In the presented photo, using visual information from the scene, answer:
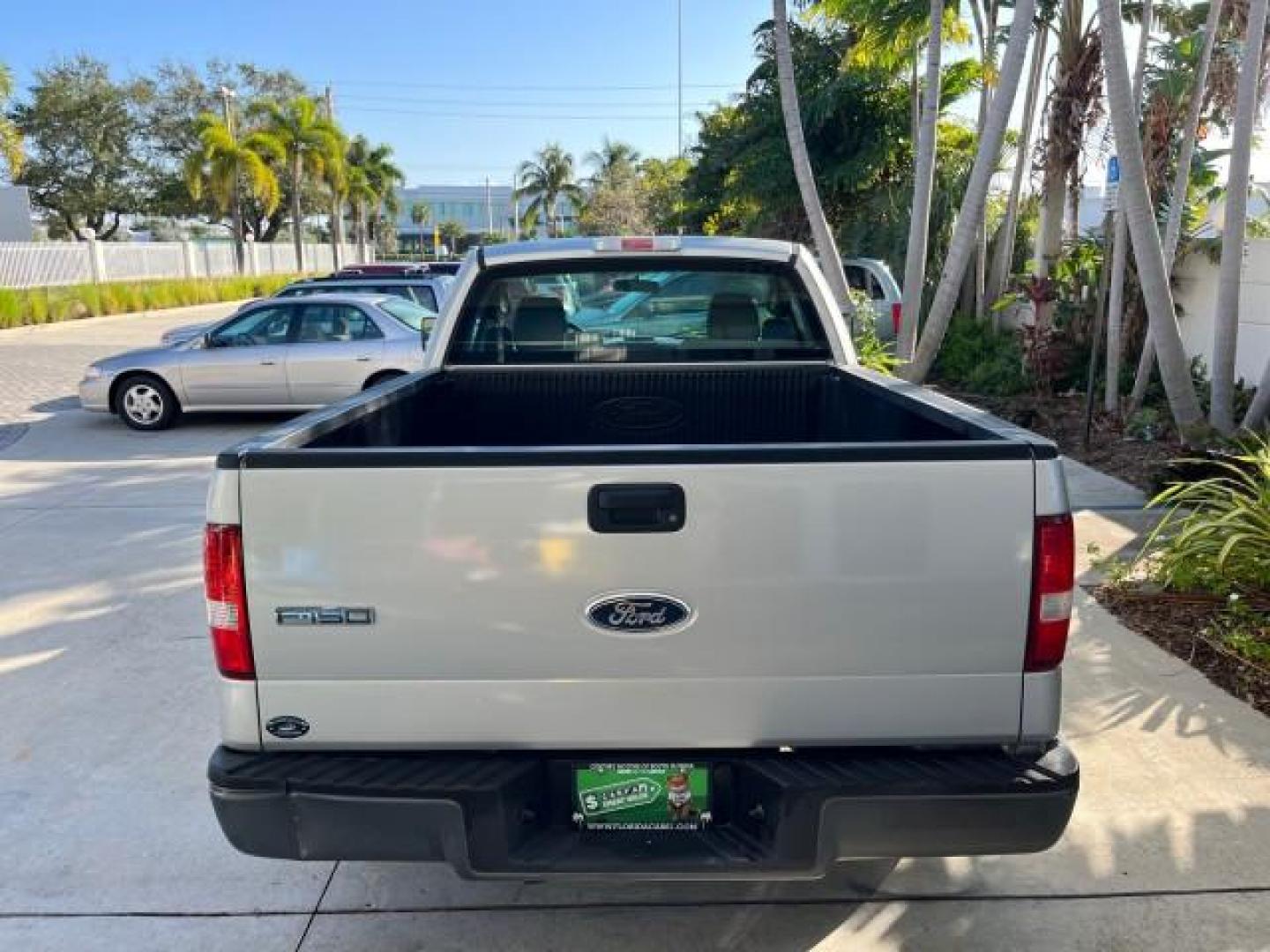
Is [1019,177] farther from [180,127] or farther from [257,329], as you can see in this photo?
[180,127]

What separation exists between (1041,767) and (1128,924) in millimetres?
958

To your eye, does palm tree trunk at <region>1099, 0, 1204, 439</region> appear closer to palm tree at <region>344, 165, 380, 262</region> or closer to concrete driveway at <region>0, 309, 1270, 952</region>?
concrete driveway at <region>0, 309, 1270, 952</region>

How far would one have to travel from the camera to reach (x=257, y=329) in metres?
11.2

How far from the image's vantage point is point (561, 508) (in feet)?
7.38

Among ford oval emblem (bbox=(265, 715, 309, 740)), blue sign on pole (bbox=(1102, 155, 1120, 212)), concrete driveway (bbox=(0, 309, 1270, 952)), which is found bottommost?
concrete driveway (bbox=(0, 309, 1270, 952))

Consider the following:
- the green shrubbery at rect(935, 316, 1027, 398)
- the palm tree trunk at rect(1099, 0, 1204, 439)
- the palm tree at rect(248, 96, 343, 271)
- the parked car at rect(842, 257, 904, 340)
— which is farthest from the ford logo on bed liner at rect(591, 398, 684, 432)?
the palm tree at rect(248, 96, 343, 271)

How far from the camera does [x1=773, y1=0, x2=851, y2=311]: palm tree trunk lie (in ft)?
34.3

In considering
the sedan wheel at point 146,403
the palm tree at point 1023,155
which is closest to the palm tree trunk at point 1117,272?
the palm tree at point 1023,155

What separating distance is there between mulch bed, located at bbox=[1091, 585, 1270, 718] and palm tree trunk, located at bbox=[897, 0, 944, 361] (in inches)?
219

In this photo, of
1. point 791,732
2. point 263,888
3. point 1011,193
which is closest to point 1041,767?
point 791,732

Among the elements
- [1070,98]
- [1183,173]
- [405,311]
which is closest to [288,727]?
[1183,173]

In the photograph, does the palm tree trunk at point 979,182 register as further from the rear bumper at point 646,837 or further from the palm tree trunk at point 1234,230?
the rear bumper at point 646,837

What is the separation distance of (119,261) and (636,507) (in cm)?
3562

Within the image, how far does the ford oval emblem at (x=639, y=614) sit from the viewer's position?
7.53 feet
